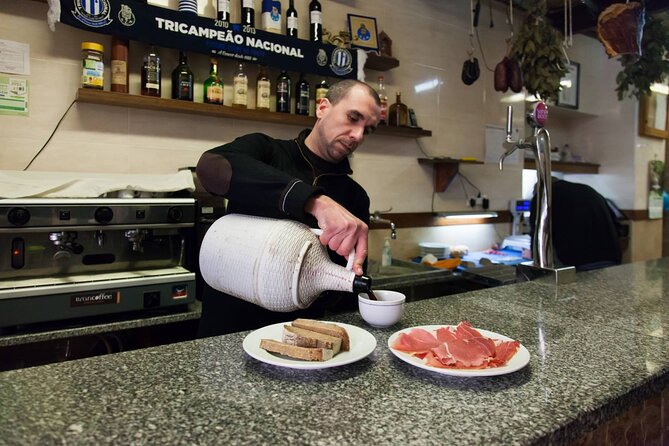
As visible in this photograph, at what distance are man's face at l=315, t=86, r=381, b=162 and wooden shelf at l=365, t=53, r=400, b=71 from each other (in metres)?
1.49

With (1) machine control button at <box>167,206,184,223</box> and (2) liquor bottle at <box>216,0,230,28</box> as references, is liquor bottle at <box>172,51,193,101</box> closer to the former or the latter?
(2) liquor bottle at <box>216,0,230,28</box>

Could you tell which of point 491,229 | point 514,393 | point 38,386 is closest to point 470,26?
point 491,229

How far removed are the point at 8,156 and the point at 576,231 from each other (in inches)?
130

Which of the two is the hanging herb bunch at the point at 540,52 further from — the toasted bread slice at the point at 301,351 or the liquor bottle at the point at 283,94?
the toasted bread slice at the point at 301,351

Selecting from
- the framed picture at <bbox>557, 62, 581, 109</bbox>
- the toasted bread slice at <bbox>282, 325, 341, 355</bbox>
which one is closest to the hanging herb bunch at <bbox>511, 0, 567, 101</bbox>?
the framed picture at <bbox>557, 62, 581, 109</bbox>

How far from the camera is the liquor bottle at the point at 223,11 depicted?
2.37 metres

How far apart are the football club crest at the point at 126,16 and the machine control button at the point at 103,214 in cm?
94

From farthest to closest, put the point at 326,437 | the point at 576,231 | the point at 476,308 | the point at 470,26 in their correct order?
1. the point at 470,26
2. the point at 576,231
3. the point at 476,308
4. the point at 326,437

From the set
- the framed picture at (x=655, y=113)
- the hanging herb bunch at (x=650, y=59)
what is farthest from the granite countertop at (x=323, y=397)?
the framed picture at (x=655, y=113)

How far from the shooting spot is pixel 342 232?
3.14 feet

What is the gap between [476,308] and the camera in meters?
1.38

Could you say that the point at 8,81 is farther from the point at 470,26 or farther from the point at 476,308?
the point at 470,26

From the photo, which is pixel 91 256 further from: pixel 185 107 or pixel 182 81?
pixel 182 81

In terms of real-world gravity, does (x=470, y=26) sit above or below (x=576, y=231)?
above
